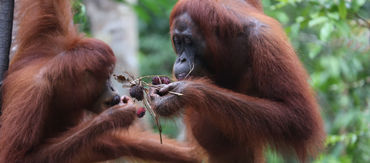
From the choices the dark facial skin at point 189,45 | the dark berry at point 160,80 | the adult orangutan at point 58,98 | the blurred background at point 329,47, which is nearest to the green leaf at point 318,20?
the blurred background at point 329,47

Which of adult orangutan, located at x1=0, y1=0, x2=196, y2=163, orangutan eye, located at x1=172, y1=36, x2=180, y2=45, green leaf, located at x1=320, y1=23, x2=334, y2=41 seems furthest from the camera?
green leaf, located at x1=320, y1=23, x2=334, y2=41

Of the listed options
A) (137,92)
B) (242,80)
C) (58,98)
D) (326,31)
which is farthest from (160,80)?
(326,31)

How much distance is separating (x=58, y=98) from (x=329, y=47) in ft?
15.4

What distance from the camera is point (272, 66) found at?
114 inches

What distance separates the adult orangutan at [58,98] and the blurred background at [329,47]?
39 centimetres

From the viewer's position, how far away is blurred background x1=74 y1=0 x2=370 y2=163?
13.5 ft

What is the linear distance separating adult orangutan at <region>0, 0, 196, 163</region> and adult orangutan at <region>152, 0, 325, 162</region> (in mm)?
492

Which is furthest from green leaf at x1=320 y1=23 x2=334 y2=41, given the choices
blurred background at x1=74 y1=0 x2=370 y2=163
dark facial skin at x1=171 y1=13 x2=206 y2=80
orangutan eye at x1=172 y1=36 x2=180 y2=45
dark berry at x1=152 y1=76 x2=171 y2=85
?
dark berry at x1=152 y1=76 x2=171 y2=85

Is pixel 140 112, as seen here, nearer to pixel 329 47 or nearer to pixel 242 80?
pixel 242 80

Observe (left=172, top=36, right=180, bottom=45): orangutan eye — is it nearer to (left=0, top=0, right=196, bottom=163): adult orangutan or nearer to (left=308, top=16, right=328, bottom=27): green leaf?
(left=0, top=0, right=196, bottom=163): adult orangutan

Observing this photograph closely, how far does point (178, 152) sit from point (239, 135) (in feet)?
3.11

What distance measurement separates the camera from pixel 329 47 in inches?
266

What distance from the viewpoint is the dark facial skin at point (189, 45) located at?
3014mm

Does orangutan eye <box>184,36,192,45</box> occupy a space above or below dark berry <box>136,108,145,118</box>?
above
